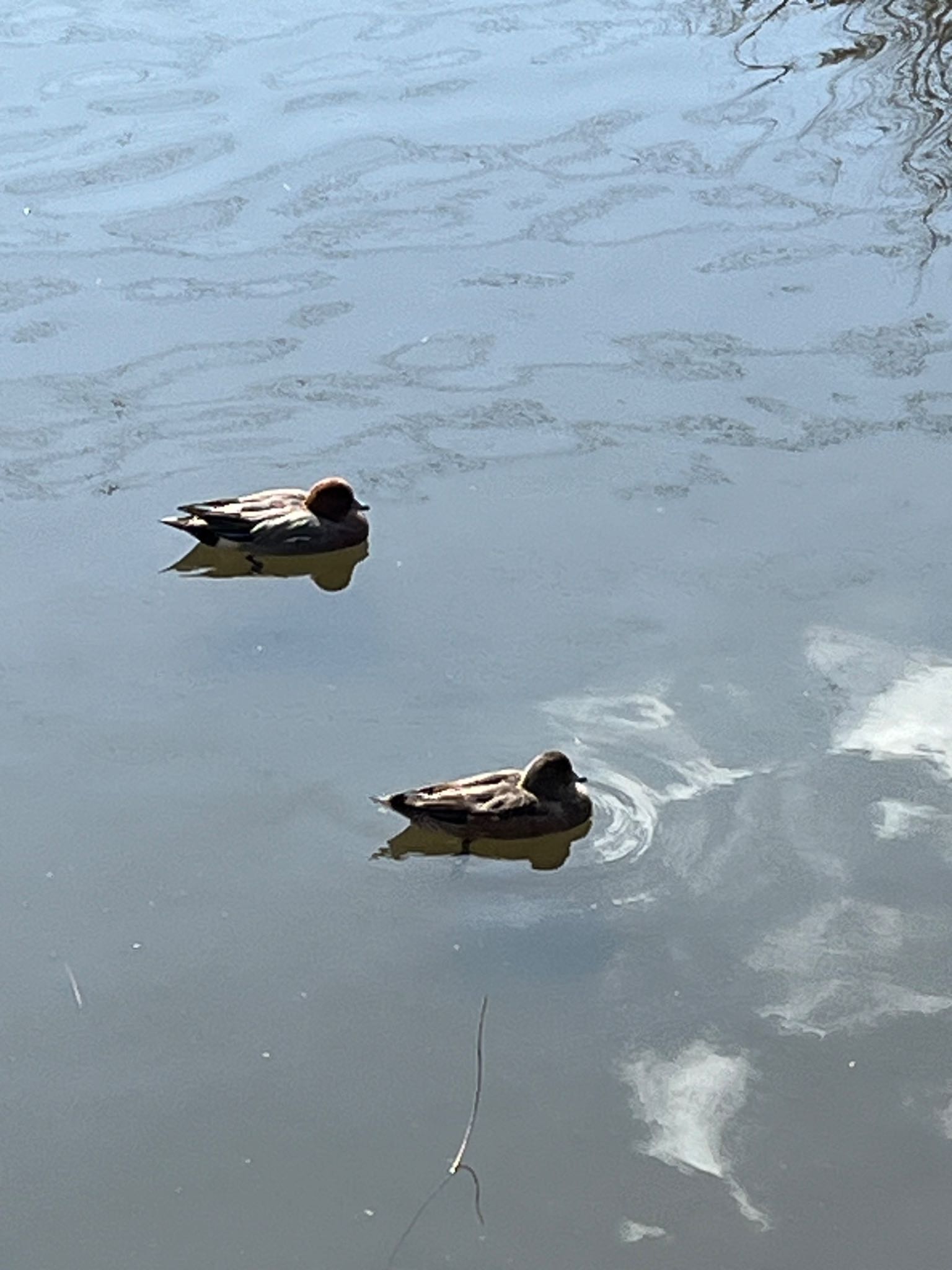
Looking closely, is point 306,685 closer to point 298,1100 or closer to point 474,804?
point 474,804

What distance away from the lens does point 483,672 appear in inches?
289

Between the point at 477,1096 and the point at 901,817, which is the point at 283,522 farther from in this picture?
the point at 477,1096

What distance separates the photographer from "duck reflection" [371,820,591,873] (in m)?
6.45

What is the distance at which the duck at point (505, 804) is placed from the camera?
20.9ft

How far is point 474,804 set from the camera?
6445 millimetres

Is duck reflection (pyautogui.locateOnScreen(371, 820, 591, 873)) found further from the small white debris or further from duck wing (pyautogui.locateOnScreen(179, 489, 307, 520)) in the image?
duck wing (pyautogui.locateOnScreen(179, 489, 307, 520))

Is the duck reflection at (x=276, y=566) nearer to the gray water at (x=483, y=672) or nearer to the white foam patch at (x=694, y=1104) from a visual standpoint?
the gray water at (x=483, y=672)

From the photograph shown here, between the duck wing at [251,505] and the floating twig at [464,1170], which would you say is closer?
the floating twig at [464,1170]

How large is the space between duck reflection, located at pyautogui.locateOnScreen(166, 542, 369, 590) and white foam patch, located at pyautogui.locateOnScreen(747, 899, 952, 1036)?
110 inches

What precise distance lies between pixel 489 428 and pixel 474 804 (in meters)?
3.07

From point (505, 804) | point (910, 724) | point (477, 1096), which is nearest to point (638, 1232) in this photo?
point (477, 1096)

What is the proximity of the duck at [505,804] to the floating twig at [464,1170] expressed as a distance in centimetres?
90

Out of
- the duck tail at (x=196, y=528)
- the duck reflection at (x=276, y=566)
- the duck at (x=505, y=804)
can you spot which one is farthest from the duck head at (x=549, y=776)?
the duck tail at (x=196, y=528)

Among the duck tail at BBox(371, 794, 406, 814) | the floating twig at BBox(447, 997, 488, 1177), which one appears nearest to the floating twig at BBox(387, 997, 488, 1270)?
the floating twig at BBox(447, 997, 488, 1177)
